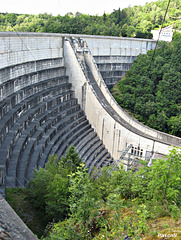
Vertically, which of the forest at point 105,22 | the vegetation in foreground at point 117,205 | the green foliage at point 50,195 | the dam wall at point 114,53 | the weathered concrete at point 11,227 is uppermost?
the forest at point 105,22

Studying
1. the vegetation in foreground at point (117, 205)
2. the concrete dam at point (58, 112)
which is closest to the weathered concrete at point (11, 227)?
the vegetation in foreground at point (117, 205)

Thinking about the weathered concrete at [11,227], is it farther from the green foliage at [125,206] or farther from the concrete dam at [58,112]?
the concrete dam at [58,112]

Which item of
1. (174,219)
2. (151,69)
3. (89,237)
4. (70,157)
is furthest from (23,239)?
(151,69)

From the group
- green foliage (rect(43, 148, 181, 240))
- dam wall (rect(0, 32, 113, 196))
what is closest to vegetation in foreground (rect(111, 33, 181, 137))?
dam wall (rect(0, 32, 113, 196))

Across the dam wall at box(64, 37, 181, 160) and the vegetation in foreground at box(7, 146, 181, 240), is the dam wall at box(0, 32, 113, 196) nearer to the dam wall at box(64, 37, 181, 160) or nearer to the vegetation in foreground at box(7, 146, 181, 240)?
the dam wall at box(64, 37, 181, 160)

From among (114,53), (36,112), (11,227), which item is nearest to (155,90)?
(114,53)

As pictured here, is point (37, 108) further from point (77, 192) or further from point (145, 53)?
point (145, 53)

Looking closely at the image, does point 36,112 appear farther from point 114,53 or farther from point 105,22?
point 105,22
